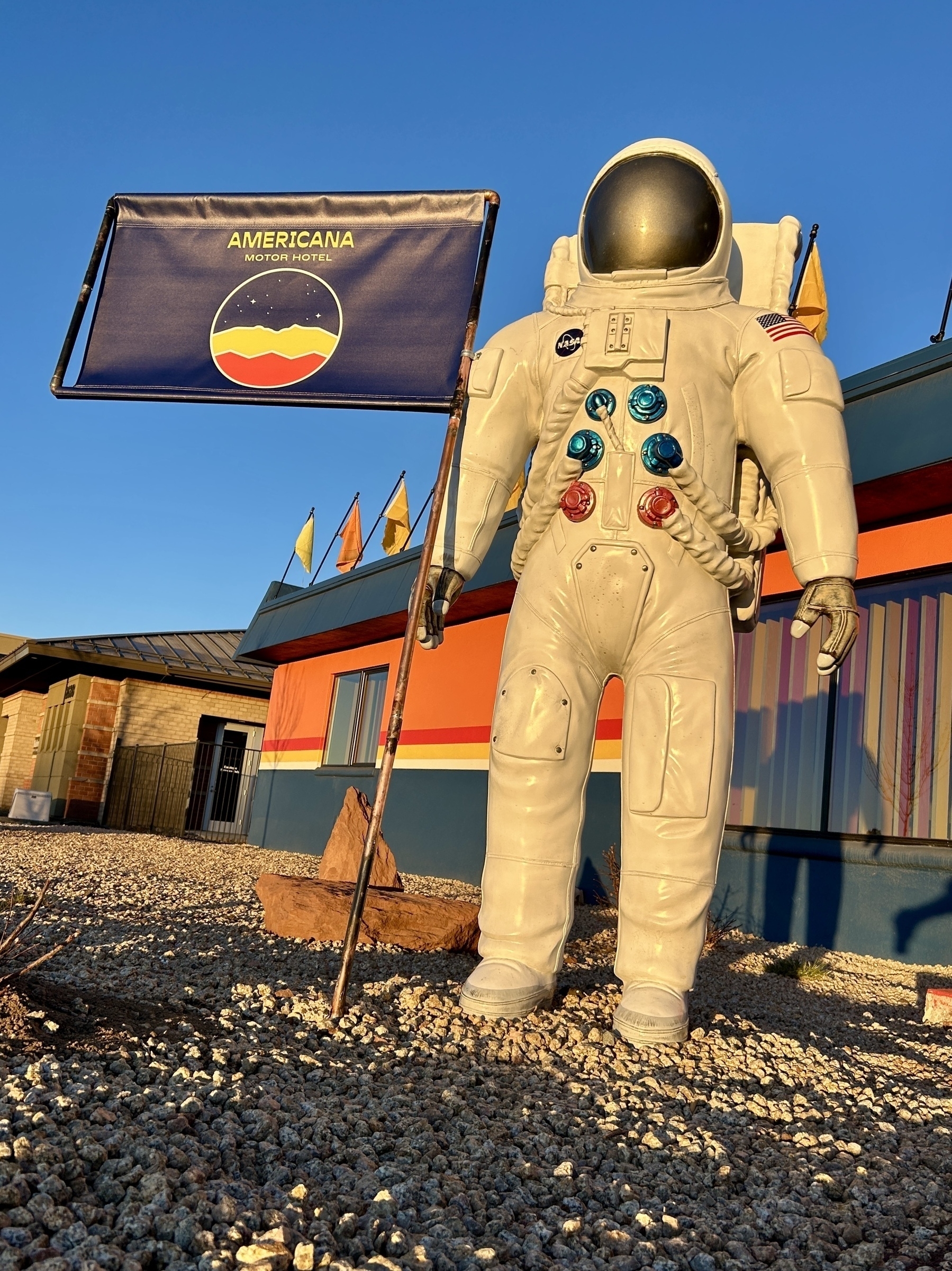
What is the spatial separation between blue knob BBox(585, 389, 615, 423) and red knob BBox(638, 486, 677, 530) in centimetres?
29

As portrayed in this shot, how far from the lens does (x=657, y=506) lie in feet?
9.14

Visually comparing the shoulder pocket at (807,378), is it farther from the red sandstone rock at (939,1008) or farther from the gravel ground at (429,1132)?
the red sandstone rock at (939,1008)

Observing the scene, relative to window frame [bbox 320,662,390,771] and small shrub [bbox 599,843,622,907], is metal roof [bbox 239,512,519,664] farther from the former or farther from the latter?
small shrub [bbox 599,843,622,907]

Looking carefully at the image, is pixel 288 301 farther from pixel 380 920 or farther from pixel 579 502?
pixel 380 920

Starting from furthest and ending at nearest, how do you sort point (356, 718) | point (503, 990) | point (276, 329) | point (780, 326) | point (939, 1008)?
point (356, 718)
point (939, 1008)
point (276, 329)
point (780, 326)
point (503, 990)

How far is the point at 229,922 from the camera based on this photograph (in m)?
4.53

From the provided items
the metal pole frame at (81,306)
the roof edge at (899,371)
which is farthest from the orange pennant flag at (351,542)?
the metal pole frame at (81,306)

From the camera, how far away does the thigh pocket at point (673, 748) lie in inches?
106

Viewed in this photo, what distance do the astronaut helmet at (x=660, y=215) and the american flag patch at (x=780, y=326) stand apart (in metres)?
0.23

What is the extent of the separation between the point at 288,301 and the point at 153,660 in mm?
14276

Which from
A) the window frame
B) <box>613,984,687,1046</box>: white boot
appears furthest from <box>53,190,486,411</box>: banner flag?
the window frame

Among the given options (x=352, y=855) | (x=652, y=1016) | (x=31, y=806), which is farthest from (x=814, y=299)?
(x=31, y=806)

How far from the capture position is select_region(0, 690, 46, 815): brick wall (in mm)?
21062

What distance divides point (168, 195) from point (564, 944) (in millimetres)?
2898
